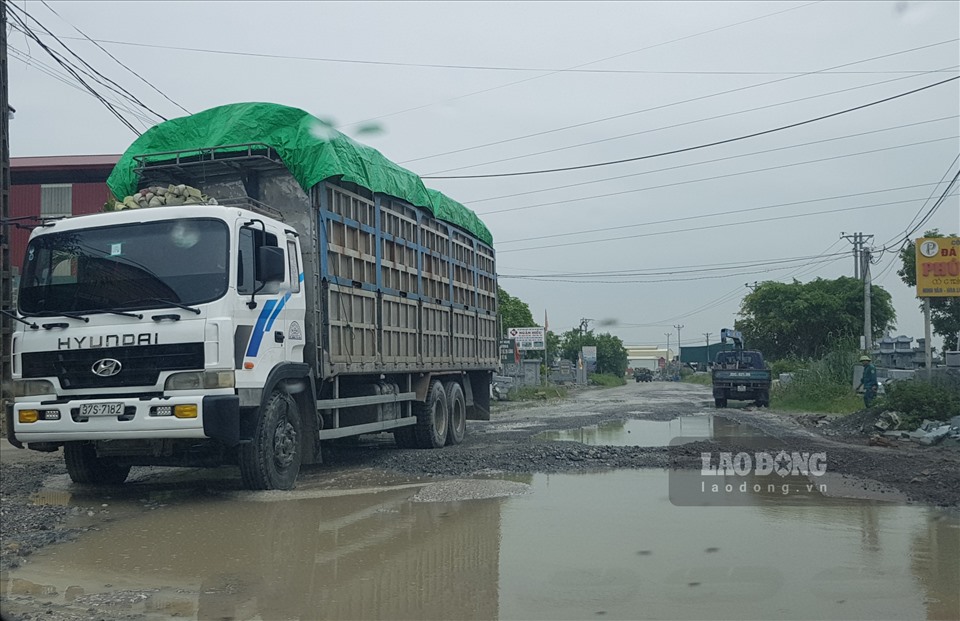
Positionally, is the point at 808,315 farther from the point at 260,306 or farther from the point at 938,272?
the point at 260,306

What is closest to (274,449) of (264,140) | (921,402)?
(264,140)

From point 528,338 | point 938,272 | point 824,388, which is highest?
point 938,272

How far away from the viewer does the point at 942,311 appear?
3447 cm

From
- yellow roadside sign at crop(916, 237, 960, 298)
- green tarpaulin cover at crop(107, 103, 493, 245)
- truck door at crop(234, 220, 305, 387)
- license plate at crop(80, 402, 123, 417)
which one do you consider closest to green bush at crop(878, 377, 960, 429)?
yellow roadside sign at crop(916, 237, 960, 298)

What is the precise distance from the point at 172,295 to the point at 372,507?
102 inches

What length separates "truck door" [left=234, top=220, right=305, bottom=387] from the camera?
756cm

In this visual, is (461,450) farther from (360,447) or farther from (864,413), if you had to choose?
(864,413)

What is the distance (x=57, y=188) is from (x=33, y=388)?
87.1 feet

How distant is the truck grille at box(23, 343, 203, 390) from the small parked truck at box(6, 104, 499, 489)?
A: 0.01 metres

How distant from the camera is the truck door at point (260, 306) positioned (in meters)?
7.56

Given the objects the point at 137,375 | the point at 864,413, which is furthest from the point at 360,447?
the point at 864,413

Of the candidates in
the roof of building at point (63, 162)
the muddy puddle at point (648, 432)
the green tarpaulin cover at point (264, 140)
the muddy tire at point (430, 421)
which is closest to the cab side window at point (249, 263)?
the green tarpaulin cover at point (264, 140)

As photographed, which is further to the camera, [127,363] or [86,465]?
[86,465]

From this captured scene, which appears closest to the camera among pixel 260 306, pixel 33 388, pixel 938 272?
pixel 33 388
